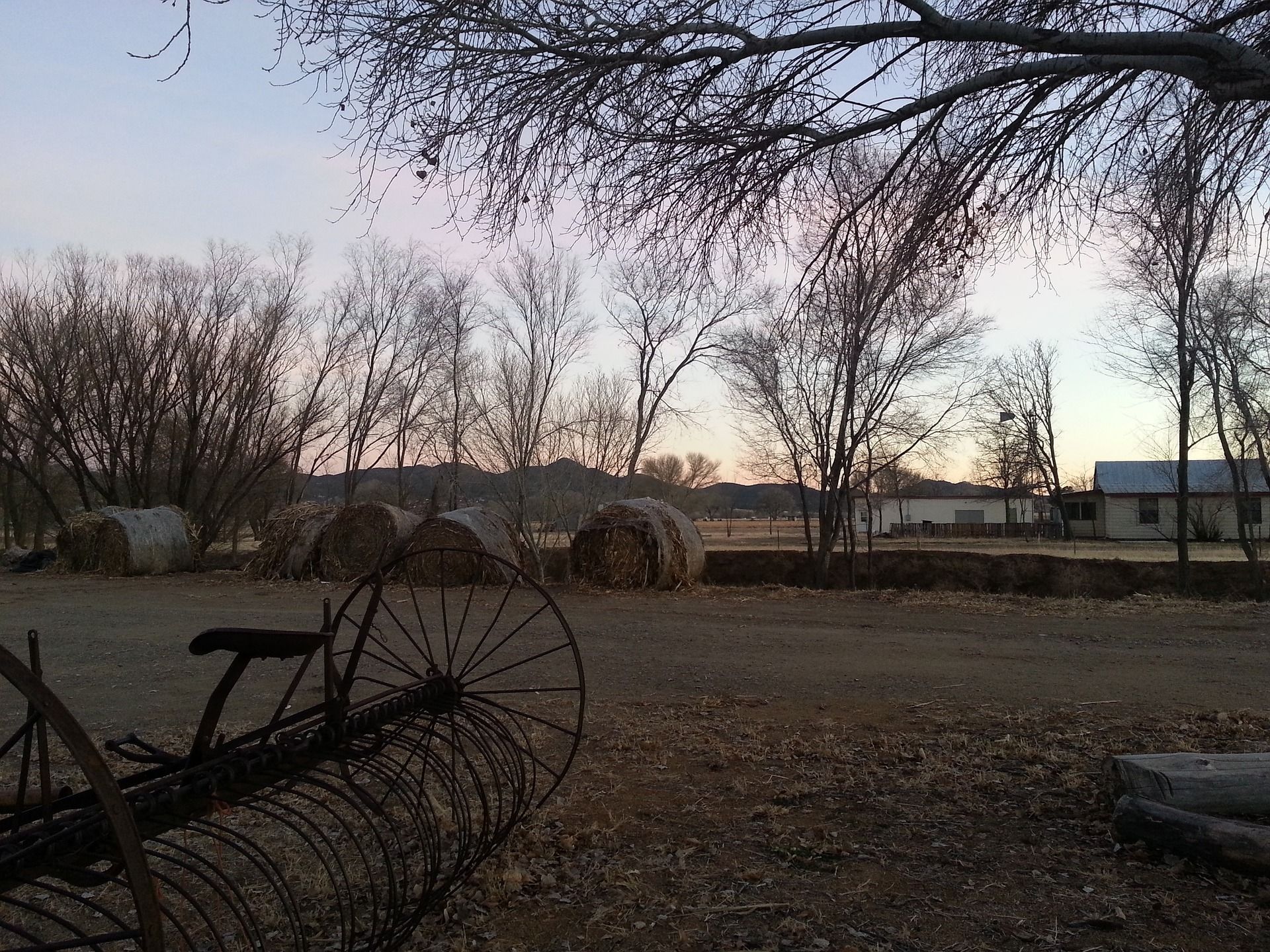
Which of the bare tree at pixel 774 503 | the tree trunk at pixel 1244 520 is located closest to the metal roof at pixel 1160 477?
the bare tree at pixel 774 503

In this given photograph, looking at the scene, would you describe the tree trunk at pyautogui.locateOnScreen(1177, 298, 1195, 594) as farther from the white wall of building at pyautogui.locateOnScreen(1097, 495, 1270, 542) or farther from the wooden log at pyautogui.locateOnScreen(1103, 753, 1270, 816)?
the white wall of building at pyautogui.locateOnScreen(1097, 495, 1270, 542)

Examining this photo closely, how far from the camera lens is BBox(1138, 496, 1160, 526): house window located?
130ft

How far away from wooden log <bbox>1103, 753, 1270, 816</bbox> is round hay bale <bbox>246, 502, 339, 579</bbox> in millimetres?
13651

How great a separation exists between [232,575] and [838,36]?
1506 centimetres

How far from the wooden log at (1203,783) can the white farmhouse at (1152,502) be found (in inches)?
1334

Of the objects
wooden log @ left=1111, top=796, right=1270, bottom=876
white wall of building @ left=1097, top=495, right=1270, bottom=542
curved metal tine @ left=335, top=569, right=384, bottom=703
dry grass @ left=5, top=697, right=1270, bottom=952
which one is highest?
white wall of building @ left=1097, top=495, right=1270, bottom=542

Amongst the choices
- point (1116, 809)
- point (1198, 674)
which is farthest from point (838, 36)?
point (1198, 674)

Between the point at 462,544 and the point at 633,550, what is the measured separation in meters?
2.70

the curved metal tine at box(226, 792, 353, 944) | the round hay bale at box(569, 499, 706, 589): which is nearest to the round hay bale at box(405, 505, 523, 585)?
the round hay bale at box(569, 499, 706, 589)

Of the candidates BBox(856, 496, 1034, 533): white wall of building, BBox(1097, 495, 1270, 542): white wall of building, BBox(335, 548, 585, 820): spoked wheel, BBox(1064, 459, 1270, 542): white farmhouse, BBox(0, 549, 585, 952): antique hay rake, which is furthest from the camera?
BBox(856, 496, 1034, 533): white wall of building

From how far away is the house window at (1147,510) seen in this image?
130ft

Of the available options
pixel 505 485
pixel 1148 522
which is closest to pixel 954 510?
pixel 1148 522

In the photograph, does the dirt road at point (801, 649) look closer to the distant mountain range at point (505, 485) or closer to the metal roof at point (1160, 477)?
the distant mountain range at point (505, 485)

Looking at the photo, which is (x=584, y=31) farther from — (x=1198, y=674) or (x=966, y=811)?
(x=1198, y=674)
